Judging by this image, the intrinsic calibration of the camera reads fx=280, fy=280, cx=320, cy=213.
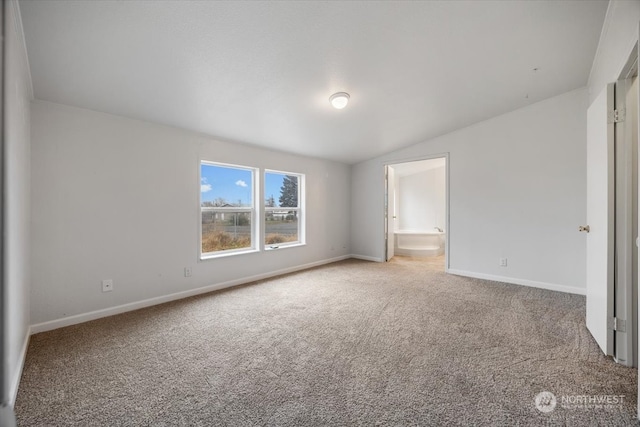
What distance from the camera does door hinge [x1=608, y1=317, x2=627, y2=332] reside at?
1.97 meters

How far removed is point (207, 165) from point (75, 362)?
8.28 ft

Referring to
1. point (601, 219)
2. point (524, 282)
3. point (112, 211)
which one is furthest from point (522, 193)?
point (112, 211)

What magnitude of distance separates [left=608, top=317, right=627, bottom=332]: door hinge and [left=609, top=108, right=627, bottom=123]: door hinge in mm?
1415

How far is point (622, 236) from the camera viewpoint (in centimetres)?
197

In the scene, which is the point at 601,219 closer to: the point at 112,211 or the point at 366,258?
the point at 366,258

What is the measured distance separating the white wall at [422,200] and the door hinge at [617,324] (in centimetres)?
532

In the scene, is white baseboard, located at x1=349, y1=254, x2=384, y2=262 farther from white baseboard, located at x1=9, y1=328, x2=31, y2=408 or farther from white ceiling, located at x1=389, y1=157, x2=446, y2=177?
white baseboard, located at x1=9, y1=328, x2=31, y2=408

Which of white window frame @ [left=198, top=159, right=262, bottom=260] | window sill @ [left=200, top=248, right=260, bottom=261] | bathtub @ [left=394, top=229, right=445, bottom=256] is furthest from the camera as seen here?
bathtub @ [left=394, top=229, right=445, bottom=256]

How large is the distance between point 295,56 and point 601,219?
8.85 feet

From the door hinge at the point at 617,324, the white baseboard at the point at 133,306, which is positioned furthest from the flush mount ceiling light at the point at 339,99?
the door hinge at the point at 617,324

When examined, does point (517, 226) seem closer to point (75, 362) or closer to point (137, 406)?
point (137, 406)

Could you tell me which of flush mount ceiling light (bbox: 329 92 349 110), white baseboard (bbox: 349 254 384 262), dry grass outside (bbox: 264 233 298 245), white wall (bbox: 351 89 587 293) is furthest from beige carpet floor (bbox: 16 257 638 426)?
white baseboard (bbox: 349 254 384 262)

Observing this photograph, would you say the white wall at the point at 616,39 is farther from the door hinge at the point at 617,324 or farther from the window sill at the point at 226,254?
the window sill at the point at 226,254

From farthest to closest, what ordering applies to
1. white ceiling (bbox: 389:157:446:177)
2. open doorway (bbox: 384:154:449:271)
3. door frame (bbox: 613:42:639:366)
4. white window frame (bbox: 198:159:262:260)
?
white ceiling (bbox: 389:157:446:177)
open doorway (bbox: 384:154:449:271)
white window frame (bbox: 198:159:262:260)
door frame (bbox: 613:42:639:366)
